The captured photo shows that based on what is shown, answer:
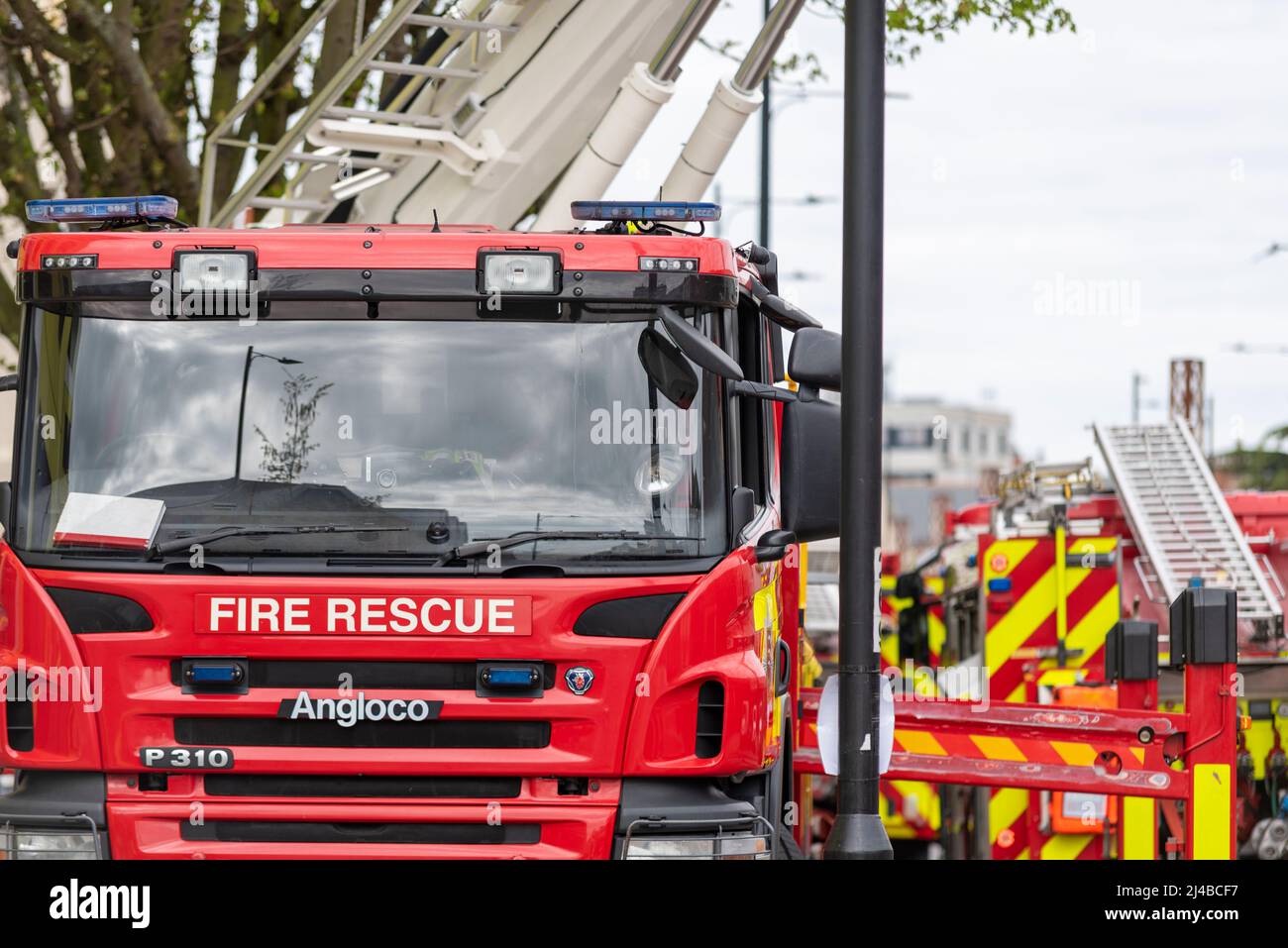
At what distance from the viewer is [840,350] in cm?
654

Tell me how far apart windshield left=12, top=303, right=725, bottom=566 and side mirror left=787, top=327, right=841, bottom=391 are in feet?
1.18

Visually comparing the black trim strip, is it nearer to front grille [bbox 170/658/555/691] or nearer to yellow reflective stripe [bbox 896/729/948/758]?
front grille [bbox 170/658/555/691]

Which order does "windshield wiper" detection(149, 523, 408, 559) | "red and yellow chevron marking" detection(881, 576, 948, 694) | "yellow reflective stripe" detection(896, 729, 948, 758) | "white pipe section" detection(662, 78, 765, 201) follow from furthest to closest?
"red and yellow chevron marking" detection(881, 576, 948, 694) → "white pipe section" detection(662, 78, 765, 201) → "yellow reflective stripe" detection(896, 729, 948, 758) → "windshield wiper" detection(149, 523, 408, 559)

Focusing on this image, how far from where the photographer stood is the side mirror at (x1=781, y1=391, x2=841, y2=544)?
258 inches

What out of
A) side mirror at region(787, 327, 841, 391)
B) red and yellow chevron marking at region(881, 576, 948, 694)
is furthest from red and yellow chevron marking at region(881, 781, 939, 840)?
side mirror at region(787, 327, 841, 391)

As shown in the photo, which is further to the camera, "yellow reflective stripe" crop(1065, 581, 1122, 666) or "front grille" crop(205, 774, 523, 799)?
"yellow reflective stripe" crop(1065, 581, 1122, 666)

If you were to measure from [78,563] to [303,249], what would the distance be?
4.21 ft

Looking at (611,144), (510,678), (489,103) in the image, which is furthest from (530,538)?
(489,103)

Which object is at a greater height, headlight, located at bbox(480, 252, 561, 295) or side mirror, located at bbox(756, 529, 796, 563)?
headlight, located at bbox(480, 252, 561, 295)

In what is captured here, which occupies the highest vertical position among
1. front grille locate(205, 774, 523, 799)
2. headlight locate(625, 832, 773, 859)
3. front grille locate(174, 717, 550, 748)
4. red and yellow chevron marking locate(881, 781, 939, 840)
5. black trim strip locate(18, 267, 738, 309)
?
black trim strip locate(18, 267, 738, 309)
